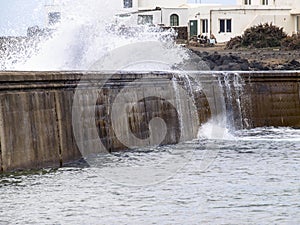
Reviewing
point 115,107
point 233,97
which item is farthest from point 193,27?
point 115,107

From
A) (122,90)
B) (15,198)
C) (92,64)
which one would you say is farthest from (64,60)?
(15,198)

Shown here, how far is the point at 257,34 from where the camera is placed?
166 ft

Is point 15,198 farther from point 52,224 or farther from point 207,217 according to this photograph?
point 207,217

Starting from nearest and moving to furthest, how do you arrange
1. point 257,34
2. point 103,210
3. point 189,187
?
1. point 103,210
2. point 189,187
3. point 257,34

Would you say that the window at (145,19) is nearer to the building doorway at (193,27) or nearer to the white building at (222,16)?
the white building at (222,16)

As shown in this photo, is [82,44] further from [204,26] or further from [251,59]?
[204,26]

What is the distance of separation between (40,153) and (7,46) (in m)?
22.7

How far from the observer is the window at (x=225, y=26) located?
58250mm

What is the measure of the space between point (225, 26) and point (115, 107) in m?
43.0

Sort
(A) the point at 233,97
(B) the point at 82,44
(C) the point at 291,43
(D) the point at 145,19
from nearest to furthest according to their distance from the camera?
1. (A) the point at 233,97
2. (B) the point at 82,44
3. (C) the point at 291,43
4. (D) the point at 145,19

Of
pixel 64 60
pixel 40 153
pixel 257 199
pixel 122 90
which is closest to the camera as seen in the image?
pixel 257 199

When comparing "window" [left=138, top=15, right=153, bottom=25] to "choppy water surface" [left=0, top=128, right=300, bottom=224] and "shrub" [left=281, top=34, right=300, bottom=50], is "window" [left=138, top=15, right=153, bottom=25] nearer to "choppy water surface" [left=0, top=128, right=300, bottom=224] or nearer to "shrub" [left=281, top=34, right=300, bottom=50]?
"shrub" [left=281, top=34, right=300, bottom=50]

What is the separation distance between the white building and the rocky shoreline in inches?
243

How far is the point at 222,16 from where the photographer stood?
58.0 meters
